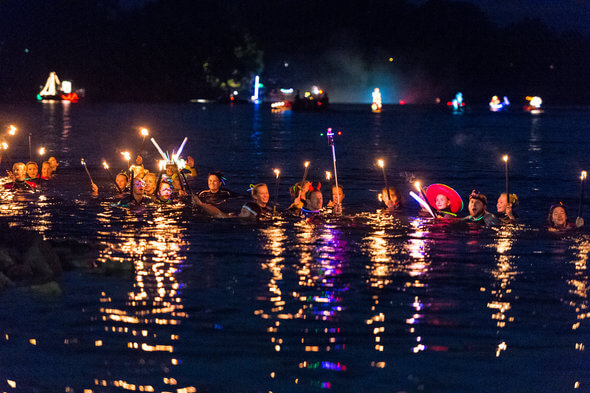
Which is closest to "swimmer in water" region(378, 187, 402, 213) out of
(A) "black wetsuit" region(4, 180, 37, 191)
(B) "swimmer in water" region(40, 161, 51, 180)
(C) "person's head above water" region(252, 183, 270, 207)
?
(C) "person's head above water" region(252, 183, 270, 207)

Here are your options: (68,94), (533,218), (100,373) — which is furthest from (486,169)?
(68,94)

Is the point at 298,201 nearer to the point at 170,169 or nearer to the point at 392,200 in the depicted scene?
the point at 392,200

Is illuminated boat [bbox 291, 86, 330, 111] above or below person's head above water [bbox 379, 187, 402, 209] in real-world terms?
above

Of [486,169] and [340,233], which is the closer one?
[340,233]

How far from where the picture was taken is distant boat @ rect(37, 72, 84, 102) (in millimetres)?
151125

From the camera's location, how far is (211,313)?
36.5ft

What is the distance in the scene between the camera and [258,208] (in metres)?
18.7

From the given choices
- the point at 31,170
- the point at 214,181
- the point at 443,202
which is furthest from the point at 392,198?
the point at 31,170

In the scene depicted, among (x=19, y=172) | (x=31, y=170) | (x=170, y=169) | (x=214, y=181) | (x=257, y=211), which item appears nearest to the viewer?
(x=257, y=211)

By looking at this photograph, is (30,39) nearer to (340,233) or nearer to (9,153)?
(9,153)

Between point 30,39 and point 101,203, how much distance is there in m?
138

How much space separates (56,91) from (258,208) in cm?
13912

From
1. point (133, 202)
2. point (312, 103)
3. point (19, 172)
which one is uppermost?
point (312, 103)

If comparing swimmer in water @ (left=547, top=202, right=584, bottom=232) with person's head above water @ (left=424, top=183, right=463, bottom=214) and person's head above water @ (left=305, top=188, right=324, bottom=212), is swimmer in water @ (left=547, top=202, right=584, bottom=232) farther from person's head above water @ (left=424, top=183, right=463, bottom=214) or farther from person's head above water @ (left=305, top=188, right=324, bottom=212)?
person's head above water @ (left=305, top=188, right=324, bottom=212)
